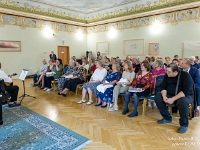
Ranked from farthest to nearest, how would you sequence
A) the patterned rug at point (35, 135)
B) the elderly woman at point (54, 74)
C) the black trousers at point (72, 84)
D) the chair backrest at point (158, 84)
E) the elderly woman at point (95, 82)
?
1. the elderly woman at point (54, 74)
2. the black trousers at point (72, 84)
3. the elderly woman at point (95, 82)
4. the chair backrest at point (158, 84)
5. the patterned rug at point (35, 135)

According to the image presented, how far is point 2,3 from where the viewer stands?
24.5 ft

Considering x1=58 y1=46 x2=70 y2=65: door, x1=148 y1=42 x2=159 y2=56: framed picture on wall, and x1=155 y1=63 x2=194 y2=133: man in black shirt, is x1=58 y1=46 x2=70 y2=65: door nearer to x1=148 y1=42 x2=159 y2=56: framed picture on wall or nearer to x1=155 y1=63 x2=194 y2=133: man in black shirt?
x1=148 y1=42 x2=159 y2=56: framed picture on wall

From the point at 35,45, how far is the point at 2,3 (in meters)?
2.52

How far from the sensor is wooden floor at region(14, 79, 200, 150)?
2197mm

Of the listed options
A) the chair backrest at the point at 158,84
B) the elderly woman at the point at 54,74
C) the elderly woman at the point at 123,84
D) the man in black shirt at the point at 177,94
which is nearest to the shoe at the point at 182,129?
the man in black shirt at the point at 177,94

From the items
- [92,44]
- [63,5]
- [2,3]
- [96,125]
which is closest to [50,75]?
[96,125]

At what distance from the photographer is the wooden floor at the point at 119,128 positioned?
220 centimetres

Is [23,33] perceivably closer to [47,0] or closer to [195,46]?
[47,0]

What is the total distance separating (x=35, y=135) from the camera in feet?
8.03

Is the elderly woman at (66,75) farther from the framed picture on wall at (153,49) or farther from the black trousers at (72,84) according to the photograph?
the framed picture on wall at (153,49)

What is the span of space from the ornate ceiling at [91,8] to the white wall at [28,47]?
932mm

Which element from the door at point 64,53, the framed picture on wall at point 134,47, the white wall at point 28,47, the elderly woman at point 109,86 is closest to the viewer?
the elderly woman at point 109,86

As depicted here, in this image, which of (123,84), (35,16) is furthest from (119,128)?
(35,16)

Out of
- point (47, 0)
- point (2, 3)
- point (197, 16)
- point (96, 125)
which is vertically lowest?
point (96, 125)
